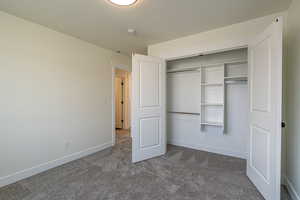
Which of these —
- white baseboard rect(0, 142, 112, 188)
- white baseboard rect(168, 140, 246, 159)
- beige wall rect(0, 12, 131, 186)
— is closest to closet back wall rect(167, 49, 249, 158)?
white baseboard rect(168, 140, 246, 159)

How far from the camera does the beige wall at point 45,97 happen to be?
2.06 m

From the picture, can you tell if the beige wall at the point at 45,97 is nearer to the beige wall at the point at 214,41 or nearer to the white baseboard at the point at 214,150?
the beige wall at the point at 214,41

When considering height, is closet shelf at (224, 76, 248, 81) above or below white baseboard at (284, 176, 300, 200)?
above

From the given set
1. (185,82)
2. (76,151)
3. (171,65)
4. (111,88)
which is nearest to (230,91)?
(185,82)

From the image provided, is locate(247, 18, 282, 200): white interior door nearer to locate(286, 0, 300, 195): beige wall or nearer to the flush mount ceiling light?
locate(286, 0, 300, 195): beige wall

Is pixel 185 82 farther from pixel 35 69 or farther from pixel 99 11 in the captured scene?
pixel 35 69

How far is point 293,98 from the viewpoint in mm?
1781

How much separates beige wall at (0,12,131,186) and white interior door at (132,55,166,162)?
1.12m

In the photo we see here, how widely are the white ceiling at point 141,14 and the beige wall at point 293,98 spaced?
29cm

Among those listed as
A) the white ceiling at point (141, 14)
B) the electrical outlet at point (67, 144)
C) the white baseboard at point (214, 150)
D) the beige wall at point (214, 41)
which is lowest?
the white baseboard at point (214, 150)

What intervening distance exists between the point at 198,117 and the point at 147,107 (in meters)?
1.39

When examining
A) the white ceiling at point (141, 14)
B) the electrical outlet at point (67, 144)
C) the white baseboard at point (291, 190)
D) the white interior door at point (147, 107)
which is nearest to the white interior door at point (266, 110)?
the white baseboard at point (291, 190)

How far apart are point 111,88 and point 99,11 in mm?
1951

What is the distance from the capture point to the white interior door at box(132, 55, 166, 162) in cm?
276
